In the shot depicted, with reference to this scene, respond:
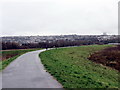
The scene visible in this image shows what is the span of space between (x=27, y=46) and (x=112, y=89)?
6398 centimetres

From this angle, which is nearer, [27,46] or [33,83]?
[33,83]

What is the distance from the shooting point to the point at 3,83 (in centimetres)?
1081

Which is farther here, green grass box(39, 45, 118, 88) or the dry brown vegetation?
the dry brown vegetation

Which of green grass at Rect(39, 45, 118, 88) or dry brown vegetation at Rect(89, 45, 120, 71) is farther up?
green grass at Rect(39, 45, 118, 88)

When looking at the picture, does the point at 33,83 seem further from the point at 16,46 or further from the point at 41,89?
the point at 16,46

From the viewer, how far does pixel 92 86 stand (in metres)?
9.77

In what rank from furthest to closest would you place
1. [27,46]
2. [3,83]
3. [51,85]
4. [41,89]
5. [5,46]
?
1. [27,46]
2. [5,46]
3. [3,83]
4. [51,85]
5. [41,89]

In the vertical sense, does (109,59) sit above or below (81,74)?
below

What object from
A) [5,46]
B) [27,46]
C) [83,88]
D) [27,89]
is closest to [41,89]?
[27,89]

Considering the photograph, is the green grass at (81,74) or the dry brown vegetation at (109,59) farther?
the dry brown vegetation at (109,59)

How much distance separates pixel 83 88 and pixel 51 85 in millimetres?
1726

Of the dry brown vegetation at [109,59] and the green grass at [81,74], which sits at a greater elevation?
the green grass at [81,74]

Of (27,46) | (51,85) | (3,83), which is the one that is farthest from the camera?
(27,46)

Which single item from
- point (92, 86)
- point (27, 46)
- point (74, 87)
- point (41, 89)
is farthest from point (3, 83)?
point (27, 46)
